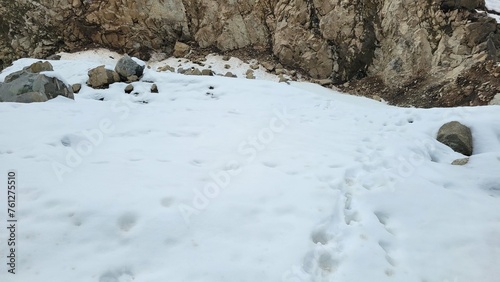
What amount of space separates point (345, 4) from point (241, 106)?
10199mm

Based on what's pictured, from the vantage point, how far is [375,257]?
307 centimetres

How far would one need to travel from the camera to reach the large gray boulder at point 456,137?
575 cm

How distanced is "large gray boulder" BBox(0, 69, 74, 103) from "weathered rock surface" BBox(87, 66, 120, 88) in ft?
5.07

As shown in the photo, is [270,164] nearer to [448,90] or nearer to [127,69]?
[127,69]

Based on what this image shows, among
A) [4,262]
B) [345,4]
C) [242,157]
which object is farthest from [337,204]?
[345,4]

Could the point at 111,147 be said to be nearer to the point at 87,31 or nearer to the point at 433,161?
the point at 433,161

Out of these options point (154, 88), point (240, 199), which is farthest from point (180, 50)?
point (240, 199)

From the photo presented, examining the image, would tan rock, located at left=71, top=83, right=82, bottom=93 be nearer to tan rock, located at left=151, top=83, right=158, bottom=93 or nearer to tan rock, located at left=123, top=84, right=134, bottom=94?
tan rock, located at left=123, top=84, right=134, bottom=94

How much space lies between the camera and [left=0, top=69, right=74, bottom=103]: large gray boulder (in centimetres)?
621

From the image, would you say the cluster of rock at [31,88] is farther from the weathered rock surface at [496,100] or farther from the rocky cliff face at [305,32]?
the weathered rock surface at [496,100]

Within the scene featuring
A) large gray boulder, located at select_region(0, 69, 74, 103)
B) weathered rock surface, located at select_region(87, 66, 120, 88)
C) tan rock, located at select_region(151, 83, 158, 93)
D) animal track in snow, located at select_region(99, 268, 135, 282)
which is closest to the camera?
animal track in snow, located at select_region(99, 268, 135, 282)

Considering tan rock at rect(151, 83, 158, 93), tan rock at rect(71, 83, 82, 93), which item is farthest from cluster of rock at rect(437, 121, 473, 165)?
tan rock at rect(71, 83, 82, 93)

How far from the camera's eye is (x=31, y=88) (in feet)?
21.1

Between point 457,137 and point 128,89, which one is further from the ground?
point 457,137
